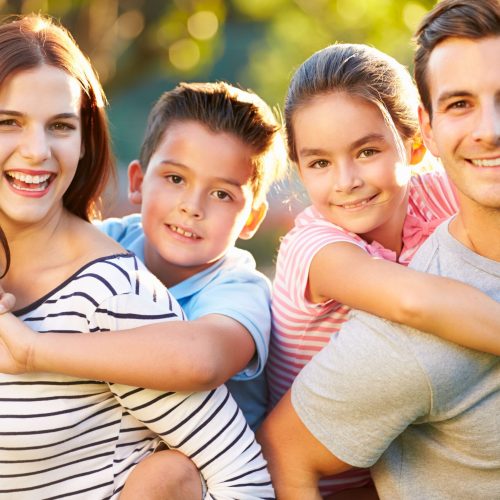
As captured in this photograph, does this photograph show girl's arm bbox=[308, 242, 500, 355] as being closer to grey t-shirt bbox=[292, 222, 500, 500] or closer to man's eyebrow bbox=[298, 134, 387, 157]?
grey t-shirt bbox=[292, 222, 500, 500]

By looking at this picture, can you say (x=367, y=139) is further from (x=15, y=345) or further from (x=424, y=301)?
(x=15, y=345)

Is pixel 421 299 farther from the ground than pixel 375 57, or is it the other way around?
pixel 375 57

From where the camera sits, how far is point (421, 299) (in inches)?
89.7

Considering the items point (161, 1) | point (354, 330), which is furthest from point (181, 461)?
point (161, 1)

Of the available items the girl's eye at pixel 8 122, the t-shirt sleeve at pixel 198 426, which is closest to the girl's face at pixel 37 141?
the girl's eye at pixel 8 122

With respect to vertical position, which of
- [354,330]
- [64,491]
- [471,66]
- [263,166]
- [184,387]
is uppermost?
[471,66]

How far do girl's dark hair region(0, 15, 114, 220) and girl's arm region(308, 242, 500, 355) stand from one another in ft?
2.40

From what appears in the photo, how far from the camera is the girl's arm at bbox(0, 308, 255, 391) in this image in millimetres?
2324

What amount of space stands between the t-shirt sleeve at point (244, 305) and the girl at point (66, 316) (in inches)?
8.7

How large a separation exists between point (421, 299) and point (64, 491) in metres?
0.99

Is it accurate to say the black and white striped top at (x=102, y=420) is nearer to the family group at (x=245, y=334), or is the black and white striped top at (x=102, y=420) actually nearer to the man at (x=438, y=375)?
the family group at (x=245, y=334)

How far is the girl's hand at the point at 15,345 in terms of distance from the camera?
2318mm

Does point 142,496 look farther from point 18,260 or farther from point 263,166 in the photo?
point 263,166

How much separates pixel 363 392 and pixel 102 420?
A: 67cm
